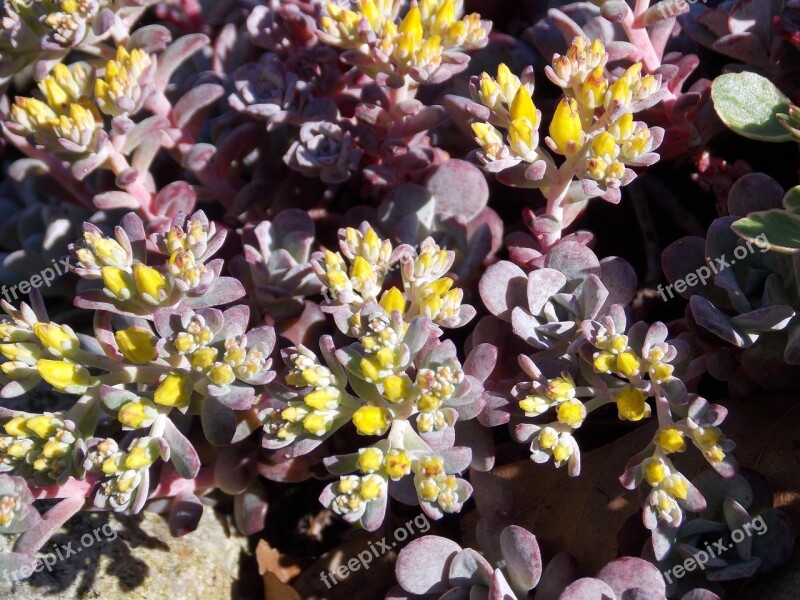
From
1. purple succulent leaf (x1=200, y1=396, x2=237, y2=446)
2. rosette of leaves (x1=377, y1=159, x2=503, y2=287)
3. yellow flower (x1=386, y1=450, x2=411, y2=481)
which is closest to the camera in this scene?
yellow flower (x1=386, y1=450, x2=411, y2=481)

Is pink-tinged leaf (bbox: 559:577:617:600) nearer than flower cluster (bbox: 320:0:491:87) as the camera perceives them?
Yes

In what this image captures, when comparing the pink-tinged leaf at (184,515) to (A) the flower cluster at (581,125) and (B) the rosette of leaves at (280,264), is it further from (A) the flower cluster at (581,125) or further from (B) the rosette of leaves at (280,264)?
(A) the flower cluster at (581,125)

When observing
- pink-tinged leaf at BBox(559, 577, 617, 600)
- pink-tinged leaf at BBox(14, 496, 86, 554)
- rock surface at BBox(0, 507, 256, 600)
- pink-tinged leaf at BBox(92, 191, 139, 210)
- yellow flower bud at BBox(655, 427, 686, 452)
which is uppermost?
pink-tinged leaf at BBox(92, 191, 139, 210)

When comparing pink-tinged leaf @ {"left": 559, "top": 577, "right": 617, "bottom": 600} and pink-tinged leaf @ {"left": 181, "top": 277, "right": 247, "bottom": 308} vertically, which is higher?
pink-tinged leaf @ {"left": 181, "top": 277, "right": 247, "bottom": 308}

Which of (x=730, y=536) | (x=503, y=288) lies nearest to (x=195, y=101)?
(x=503, y=288)

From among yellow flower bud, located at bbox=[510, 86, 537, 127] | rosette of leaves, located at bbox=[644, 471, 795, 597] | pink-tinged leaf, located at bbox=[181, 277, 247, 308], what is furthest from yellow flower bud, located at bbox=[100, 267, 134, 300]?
rosette of leaves, located at bbox=[644, 471, 795, 597]

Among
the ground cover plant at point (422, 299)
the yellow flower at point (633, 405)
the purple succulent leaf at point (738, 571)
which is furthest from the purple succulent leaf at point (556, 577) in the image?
the yellow flower at point (633, 405)

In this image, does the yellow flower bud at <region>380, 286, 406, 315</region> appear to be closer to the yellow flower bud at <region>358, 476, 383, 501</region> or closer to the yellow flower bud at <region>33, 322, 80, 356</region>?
the yellow flower bud at <region>358, 476, 383, 501</region>

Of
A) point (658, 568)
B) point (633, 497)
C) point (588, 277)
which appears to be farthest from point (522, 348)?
point (658, 568)

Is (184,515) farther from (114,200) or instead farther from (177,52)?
(177,52)
